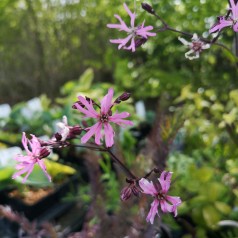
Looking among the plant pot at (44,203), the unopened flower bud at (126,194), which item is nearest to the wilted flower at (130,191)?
the unopened flower bud at (126,194)

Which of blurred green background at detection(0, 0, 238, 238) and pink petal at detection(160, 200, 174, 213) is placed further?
blurred green background at detection(0, 0, 238, 238)

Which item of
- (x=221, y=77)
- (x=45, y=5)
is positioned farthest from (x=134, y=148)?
(x=45, y=5)

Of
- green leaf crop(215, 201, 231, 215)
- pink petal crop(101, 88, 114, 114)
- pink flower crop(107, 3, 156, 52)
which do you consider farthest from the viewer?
green leaf crop(215, 201, 231, 215)

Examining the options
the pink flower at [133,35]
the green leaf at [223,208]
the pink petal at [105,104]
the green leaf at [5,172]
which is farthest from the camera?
the green leaf at [5,172]

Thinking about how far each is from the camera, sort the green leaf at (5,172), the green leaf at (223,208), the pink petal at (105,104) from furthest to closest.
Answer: the green leaf at (5,172) → the green leaf at (223,208) → the pink petal at (105,104)

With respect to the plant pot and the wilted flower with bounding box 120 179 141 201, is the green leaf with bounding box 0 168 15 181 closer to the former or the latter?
the plant pot

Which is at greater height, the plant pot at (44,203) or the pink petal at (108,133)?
the pink petal at (108,133)

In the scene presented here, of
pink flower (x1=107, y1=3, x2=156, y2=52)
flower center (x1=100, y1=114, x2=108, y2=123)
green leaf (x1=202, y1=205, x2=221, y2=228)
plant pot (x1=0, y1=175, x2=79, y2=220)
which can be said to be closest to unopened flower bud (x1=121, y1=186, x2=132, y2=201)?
flower center (x1=100, y1=114, x2=108, y2=123)

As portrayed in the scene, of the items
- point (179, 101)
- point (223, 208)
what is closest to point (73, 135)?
point (223, 208)

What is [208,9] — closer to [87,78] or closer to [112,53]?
[87,78]

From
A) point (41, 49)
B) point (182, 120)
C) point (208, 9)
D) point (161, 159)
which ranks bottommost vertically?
point (41, 49)

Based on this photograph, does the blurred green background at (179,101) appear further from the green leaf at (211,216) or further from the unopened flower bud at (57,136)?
the unopened flower bud at (57,136)
